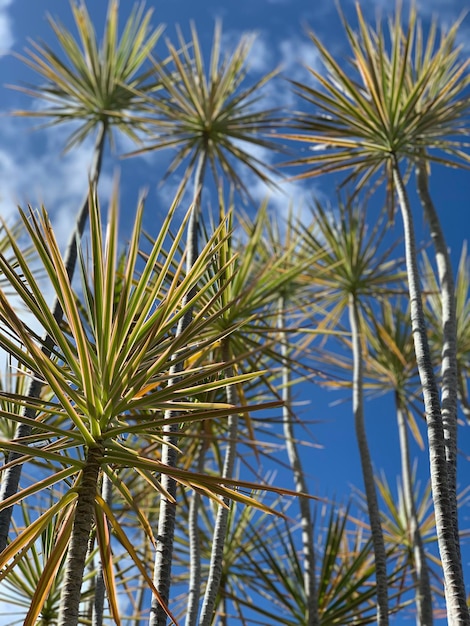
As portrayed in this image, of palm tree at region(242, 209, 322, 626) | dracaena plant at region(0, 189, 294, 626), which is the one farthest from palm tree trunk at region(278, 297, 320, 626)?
dracaena plant at region(0, 189, 294, 626)

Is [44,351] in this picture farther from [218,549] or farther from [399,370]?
[399,370]

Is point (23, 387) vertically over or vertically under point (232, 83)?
under

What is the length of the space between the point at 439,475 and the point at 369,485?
179 cm

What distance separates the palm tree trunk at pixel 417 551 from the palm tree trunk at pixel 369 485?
3.00ft

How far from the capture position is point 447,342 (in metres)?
4.23

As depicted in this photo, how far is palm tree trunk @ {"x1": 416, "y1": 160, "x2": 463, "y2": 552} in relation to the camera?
3.75 m

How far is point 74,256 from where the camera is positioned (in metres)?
5.03

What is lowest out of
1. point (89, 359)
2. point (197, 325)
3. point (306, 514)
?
point (89, 359)

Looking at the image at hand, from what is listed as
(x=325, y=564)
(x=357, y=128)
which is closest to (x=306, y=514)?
(x=325, y=564)

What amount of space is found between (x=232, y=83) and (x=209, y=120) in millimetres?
624

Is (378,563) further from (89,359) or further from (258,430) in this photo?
(89,359)

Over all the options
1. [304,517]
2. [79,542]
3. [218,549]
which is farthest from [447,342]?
[79,542]

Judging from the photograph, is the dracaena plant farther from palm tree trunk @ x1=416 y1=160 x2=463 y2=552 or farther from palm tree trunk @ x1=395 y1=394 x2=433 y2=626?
palm tree trunk @ x1=395 y1=394 x2=433 y2=626

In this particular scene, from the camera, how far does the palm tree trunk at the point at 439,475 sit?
310cm
